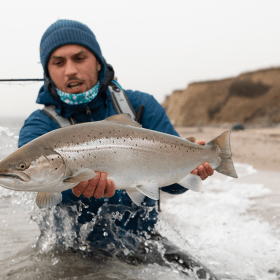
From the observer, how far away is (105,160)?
2.31 m

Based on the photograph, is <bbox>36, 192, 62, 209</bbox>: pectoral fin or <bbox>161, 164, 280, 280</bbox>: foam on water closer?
<bbox>36, 192, 62, 209</bbox>: pectoral fin

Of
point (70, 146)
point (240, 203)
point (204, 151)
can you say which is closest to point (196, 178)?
point (204, 151)

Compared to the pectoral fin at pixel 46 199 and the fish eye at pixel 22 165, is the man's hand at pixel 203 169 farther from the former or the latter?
the fish eye at pixel 22 165

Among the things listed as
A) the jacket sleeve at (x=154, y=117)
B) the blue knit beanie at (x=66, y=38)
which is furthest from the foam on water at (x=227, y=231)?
the blue knit beanie at (x=66, y=38)

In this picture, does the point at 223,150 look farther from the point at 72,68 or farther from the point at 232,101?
the point at 232,101

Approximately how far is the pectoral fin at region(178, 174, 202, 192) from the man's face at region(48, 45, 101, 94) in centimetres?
150

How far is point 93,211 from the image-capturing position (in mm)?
3650

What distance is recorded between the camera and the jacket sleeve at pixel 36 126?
3394mm

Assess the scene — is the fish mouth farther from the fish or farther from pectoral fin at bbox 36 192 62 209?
pectoral fin at bbox 36 192 62 209

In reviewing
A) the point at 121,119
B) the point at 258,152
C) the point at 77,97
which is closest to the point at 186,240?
the point at 77,97

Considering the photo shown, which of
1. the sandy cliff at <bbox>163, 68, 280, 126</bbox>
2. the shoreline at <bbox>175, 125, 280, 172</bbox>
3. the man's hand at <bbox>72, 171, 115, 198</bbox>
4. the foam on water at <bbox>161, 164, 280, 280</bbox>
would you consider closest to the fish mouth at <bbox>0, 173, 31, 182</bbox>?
the man's hand at <bbox>72, 171, 115, 198</bbox>

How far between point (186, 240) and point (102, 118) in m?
2.36

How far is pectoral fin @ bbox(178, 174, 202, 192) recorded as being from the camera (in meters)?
2.81

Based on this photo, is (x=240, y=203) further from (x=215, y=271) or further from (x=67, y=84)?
(x=67, y=84)
